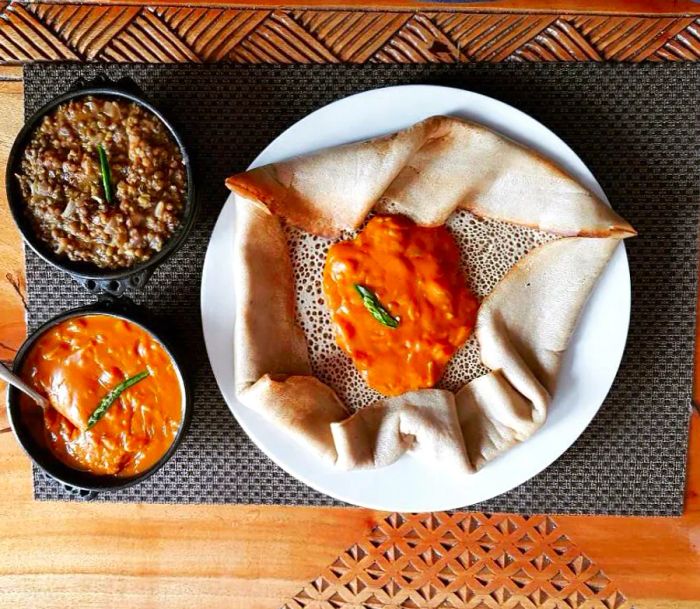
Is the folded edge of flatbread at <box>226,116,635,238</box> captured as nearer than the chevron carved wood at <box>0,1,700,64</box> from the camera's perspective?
Yes

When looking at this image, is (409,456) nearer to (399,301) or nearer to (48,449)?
(399,301)

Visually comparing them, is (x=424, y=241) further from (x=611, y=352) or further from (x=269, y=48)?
(x=269, y=48)

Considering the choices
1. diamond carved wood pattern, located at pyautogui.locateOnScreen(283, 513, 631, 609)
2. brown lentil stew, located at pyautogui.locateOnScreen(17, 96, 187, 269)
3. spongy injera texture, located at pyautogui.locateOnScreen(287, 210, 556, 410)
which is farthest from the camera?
diamond carved wood pattern, located at pyautogui.locateOnScreen(283, 513, 631, 609)

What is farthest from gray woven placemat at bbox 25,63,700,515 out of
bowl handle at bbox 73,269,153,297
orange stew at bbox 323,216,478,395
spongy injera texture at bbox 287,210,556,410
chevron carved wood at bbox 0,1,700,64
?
orange stew at bbox 323,216,478,395

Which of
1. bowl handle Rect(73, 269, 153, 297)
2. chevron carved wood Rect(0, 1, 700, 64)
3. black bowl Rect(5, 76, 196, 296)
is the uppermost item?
chevron carved wood Rect(0, 1, 700, 64)

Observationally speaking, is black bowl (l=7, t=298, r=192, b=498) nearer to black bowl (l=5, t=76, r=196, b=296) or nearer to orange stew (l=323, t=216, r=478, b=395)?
black bowl (l=5, t=76, r=196, b=296)

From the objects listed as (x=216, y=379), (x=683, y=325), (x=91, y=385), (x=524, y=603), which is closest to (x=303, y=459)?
(x=216, y=379)
